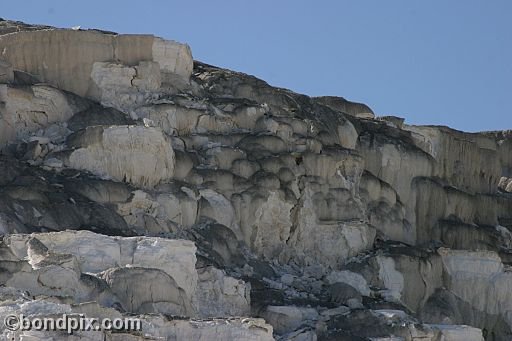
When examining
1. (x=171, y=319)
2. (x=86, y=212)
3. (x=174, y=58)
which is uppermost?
(x=174, y=58)

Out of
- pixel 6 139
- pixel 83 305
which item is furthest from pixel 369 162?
pixel 83 305

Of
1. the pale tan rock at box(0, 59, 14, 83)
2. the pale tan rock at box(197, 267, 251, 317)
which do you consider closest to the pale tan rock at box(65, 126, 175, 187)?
the pale tan rock at box(0, 59, 14, 83)

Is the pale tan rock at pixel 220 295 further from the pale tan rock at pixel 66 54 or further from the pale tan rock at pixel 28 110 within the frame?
the pale tan rock at pixel 66 54

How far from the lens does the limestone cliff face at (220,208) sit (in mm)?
40312

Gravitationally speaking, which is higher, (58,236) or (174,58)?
(174,58)

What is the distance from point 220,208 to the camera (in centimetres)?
4859

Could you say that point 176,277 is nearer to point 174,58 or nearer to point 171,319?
point 171,319

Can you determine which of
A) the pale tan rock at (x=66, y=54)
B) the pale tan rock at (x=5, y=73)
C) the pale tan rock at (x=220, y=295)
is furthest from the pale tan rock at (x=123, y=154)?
the pale tan rock at (x=220, y=295)

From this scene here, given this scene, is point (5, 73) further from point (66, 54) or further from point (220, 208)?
point (220, 208)

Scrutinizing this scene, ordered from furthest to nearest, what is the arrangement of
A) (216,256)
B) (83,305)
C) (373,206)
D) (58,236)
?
1. (373,206)
2. (216,256)
3. (58,236)
4. (83,305)

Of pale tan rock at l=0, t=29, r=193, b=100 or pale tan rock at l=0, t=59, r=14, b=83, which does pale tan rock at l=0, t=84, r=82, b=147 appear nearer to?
pale tan rock at l=0, t=59, r=14, b=83

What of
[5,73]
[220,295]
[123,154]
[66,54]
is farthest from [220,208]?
[5,73]

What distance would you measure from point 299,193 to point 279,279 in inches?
155

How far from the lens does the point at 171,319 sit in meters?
37.8
